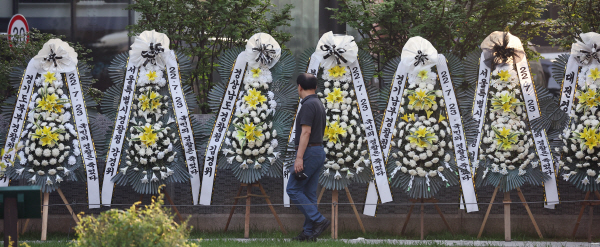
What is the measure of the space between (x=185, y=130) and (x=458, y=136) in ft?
10.3

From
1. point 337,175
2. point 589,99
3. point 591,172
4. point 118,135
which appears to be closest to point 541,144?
point 591,172

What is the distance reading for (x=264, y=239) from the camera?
21.7 ft

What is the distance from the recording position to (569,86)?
6.96 m

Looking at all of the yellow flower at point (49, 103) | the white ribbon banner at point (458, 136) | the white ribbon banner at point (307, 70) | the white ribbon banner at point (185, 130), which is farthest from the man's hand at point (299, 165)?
the yellow flower at point (49, 103)

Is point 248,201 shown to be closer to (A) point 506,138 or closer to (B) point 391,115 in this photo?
(B) point 391,115

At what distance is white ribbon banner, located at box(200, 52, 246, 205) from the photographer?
7184 mm

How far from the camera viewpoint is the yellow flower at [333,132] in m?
6.91

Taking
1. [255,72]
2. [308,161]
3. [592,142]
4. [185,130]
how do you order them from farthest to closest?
1. [185,130]
2. [255,72]
3. [592,142]
4. [308,161]

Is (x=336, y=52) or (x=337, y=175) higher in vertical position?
(x=336, y=52)

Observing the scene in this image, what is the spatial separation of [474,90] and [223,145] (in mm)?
2957

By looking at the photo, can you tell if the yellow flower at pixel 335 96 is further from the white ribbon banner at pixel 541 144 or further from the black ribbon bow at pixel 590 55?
the black ribbon bow at pixel 590 55

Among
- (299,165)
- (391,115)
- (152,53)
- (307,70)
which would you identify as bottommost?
(299,165)

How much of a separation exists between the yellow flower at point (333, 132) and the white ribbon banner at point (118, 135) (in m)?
2.32

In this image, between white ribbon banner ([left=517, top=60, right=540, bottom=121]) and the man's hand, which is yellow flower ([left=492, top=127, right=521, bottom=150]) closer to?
white ribbon banner ([left=517, top=60, right=540, bottom=121])
